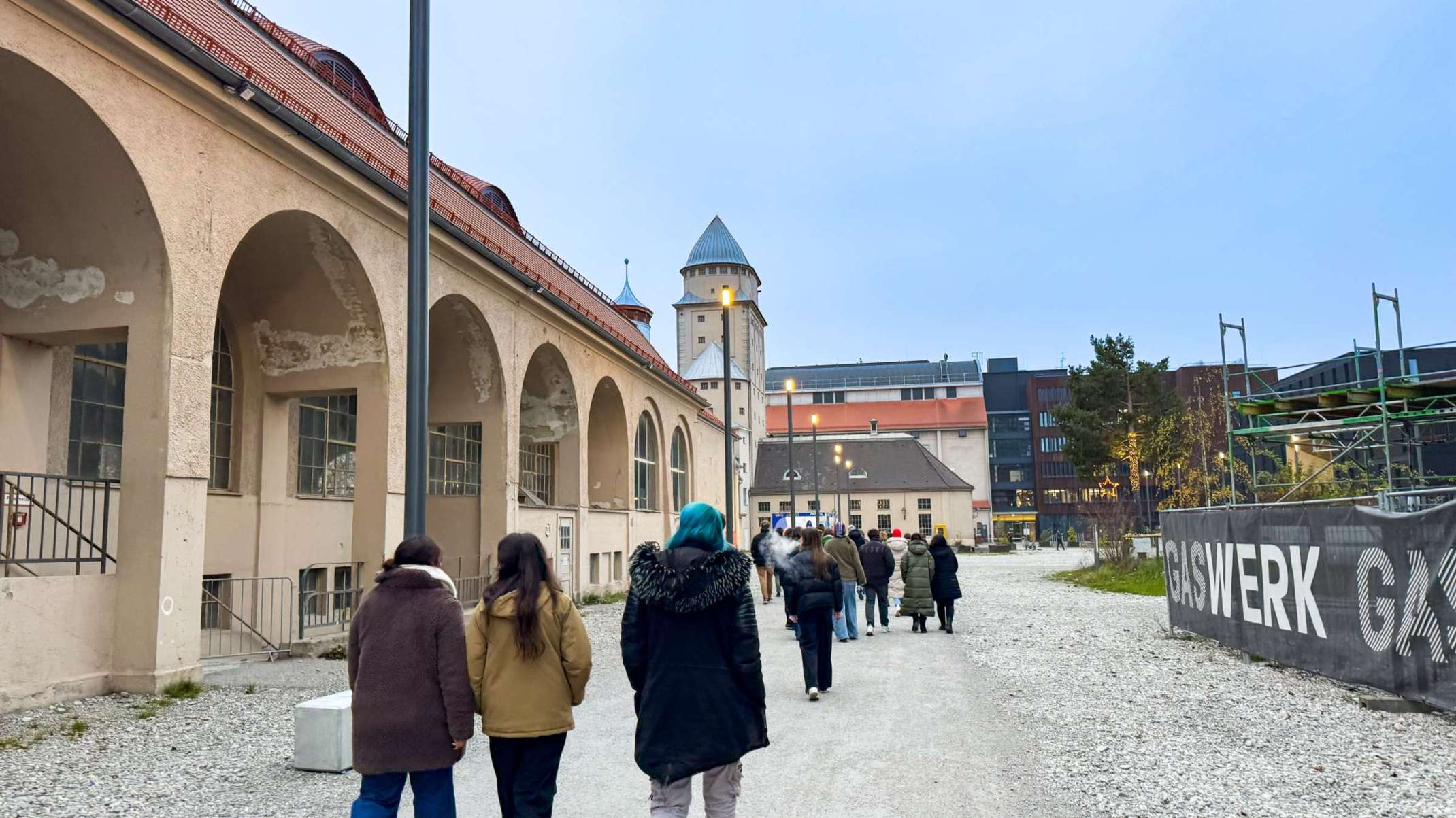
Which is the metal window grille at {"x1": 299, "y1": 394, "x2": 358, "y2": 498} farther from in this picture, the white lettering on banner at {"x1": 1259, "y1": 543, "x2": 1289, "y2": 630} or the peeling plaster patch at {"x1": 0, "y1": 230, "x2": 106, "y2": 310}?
the white lettering on banner at {"x1": 1259, "y1": 543, "x2": 1289, "y2": 630}

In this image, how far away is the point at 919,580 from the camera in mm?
17609

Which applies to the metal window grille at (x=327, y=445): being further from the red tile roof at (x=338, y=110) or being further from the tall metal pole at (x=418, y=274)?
the tall metal pole at (x=418, y=274)

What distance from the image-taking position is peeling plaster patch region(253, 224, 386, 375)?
15.9 meters

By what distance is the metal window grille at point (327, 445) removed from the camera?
18.3 m

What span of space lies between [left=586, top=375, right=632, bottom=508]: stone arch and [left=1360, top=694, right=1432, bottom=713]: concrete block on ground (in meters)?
24.0

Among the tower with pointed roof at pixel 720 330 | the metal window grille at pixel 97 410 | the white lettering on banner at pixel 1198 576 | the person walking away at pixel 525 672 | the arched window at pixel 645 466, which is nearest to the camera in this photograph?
the person walking away at pixel 525 672

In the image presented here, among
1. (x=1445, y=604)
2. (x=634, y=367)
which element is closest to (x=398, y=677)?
(x=1445, y=604)

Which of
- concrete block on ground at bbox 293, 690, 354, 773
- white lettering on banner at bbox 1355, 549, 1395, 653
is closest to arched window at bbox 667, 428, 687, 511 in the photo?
white lettering on banner at bbox 1355, 549, 1395, 653

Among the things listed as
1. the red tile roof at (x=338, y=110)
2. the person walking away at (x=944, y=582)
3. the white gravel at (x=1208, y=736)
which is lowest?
the white gravel at (x=1208, y=736)

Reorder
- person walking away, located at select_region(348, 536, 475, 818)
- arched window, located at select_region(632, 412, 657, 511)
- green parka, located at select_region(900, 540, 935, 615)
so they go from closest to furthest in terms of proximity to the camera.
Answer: person walking away, located at select_region(348, 536, 475, 818), green parka, located at select_region(900, 540, 935, 615), arched window, located at select_region(632, 412, 657, 511)

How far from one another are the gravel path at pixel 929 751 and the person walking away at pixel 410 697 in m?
1.75

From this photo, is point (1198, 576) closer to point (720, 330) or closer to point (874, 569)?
point (874, 569)

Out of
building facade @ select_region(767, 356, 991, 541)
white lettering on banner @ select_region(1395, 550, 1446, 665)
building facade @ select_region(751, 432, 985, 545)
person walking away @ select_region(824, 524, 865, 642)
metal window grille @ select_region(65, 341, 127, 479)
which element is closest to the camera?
white lettering on banner @ select_region(1395, 550, 1446, 665)

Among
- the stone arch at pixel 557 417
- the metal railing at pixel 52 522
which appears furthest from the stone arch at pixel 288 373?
the stone arch at pixel 557 417
